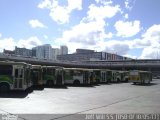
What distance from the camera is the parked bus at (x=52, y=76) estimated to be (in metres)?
35.8

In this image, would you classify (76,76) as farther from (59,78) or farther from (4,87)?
(4,87)

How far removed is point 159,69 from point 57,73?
3882 inches

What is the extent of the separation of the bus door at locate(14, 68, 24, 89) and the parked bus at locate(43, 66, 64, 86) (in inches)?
445

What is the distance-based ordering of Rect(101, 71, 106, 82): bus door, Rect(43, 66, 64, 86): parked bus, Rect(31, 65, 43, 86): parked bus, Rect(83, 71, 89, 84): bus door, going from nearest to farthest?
Rect(31, 65, 43, 86): parked bus
Rect(43, 66, 64, 86): parked bus
Rect(83, 71, 89, 84): bus door
Rect(101, 71, 106, 82): bus door

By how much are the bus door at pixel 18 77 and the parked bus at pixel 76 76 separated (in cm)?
1588

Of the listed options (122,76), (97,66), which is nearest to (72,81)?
(122,76)

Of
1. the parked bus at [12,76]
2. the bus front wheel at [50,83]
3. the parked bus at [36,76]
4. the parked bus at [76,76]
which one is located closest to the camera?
the parked bus at [12,76]

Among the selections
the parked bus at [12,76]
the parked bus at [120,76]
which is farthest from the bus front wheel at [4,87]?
the parked bus at [120,76]

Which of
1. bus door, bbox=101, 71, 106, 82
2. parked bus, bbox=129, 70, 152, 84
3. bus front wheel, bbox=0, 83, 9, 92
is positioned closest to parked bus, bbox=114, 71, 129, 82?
parked bus, bbox=129, 70, 152, 84

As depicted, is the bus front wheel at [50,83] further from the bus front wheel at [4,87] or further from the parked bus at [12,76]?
the bus front wheel at [4,87]

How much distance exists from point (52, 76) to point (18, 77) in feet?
39.9

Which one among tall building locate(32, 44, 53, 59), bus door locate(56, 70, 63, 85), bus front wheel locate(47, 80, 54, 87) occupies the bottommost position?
bus front wheel locate(47, 80, 54, 87)

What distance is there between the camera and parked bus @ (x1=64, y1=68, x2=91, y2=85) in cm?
4041

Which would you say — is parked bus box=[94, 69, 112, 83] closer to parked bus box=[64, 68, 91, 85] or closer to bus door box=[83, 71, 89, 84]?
bus door box=[83, 71, 89, 84]
